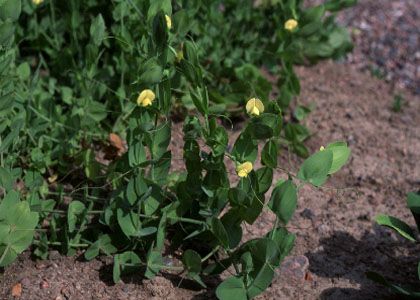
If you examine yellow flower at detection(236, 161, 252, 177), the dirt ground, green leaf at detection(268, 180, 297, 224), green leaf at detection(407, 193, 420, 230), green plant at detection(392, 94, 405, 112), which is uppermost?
yellow flower at detection(236, 161, 252, 177)

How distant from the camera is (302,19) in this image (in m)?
3.12

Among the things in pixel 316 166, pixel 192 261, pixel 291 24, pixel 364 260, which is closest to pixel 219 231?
pixel 192 261

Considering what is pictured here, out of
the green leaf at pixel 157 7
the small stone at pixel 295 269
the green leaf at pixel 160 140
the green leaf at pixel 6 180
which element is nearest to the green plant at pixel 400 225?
the small stone at pixel 295 269

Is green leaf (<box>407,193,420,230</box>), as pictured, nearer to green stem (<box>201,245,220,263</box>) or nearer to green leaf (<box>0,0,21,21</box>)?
green stem (<box>201,245,220,263</box>)

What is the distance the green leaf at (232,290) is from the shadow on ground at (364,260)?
359mm

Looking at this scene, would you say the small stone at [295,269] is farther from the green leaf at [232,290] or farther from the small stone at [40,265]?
the small stone at [40,265]

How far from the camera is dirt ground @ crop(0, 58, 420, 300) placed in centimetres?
238

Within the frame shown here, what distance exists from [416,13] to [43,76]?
2.55m

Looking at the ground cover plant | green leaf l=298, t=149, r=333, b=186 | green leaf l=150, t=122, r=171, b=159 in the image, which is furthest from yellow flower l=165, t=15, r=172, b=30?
green leaf l=298, t=149, r=333, b=186

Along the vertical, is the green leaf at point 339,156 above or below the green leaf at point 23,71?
below

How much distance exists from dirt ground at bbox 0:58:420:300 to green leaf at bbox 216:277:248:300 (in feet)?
0.65

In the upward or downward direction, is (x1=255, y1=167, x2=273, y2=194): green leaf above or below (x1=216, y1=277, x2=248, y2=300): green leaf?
above

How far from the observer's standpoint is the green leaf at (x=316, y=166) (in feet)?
6.93

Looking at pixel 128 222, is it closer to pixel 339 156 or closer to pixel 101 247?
pixel 101 247
